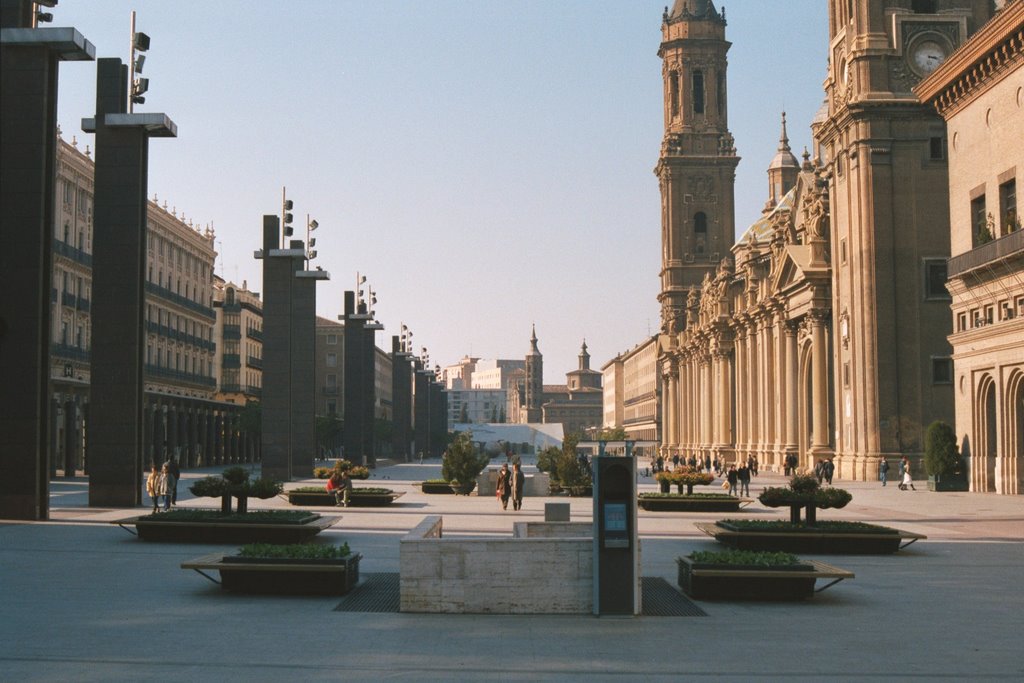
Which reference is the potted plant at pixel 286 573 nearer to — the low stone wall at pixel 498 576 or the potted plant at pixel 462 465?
the low stone wall at pixel 498 576

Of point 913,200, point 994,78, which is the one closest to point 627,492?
point 994,78

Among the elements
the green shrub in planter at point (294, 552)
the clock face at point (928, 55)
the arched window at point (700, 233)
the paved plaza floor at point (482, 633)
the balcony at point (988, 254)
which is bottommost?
the paved plaza floor at point (482, 633)

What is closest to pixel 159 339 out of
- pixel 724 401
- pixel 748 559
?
pixel 724 401

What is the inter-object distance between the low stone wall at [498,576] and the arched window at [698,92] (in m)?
123

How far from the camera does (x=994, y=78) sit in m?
46.9

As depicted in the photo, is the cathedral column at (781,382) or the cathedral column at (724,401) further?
the cathedral column at (724,401)

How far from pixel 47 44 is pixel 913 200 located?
44.4m

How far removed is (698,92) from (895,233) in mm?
75068

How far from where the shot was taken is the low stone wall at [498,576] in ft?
49.8

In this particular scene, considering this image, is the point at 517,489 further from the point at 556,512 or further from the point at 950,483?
the point at 950,483

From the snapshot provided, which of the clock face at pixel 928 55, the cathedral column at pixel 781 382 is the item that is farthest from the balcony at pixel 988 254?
the cathedral column at pixel 781 382

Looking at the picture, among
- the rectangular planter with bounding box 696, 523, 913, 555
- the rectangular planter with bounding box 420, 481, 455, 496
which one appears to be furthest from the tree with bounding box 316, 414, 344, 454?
the rectangular planter with bounding box 696, 523, 913, 555

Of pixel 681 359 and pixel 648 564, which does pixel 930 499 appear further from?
pixel 681 359

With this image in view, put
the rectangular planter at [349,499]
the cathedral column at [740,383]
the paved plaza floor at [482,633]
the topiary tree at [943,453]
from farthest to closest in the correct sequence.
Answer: the cathedral column at [740,383]
the topiary tree at [943,453]
the rectangular planter at [349,499]
the paved plaza floor at [482,633]
